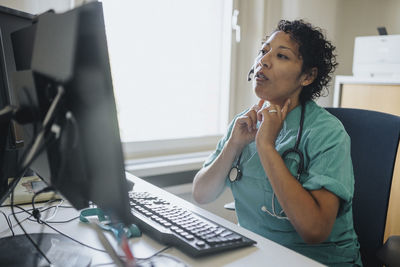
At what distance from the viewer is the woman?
3.09 ft

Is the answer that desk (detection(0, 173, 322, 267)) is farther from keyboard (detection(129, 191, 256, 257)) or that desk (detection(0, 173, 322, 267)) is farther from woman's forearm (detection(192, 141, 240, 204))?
woman's forearm (detection(192, 141, 240, 204))

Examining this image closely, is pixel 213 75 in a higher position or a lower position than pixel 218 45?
lower

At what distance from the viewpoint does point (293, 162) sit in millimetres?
1050

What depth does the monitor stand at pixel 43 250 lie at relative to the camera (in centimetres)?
67

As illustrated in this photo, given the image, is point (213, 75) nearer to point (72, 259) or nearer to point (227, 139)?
point (227, 139)

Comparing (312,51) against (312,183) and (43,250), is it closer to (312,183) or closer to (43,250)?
(312,183)

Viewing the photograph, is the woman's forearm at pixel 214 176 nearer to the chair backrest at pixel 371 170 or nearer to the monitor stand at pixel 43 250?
the chair backrest at pixel 371 170

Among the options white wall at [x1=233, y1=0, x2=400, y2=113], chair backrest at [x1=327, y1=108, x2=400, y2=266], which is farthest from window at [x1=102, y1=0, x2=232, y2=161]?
chair backrest at [x1=327, y1=108, x2=400, y2=266]

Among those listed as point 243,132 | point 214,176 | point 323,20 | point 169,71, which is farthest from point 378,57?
point 214,176

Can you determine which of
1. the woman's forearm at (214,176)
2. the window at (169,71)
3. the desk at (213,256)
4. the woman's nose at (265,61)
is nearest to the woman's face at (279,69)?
the woman's nose at (265,61)

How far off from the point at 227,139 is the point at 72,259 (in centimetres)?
73

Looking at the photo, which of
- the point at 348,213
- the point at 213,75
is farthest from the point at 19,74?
the point at 213,75

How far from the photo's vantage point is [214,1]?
221cm

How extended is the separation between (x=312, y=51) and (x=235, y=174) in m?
0.47
